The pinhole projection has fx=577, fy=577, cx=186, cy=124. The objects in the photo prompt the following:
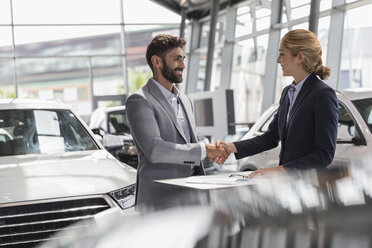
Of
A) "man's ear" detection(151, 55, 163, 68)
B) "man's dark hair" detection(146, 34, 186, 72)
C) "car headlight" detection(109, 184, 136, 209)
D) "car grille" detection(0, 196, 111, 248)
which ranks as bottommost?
"car grille" detection(0, 196, 111, 248)

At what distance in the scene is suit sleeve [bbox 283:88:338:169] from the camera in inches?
92.6

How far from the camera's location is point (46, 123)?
15.0 feet

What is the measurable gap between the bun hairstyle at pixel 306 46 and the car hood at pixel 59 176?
1.61 m

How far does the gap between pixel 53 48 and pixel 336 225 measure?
58.2 ft

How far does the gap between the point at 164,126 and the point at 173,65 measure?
31cm

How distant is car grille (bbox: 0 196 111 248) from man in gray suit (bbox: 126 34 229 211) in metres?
0.93

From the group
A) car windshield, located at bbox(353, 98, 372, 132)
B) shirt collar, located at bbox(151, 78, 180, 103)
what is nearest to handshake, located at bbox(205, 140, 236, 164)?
shirt collar, located at bbox(151, 78, 180, 103)

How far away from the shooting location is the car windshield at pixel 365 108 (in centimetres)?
497

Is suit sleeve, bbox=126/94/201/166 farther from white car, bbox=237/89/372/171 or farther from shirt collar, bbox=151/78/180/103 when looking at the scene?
white car, bbox=237/89/372/171

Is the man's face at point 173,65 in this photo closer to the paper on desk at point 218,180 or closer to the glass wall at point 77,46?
the paper on desk at point 218,180

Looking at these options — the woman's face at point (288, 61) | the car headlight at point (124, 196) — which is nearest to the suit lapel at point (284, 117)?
the woman's face at point (288, 61)

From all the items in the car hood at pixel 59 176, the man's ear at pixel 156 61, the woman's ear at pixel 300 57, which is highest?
the woman's ear at pixel 300 57

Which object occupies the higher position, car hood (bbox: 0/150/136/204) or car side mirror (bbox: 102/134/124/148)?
car side mirror (bbox: 102/134/124/148)

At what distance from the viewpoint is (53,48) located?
18.1 meters
